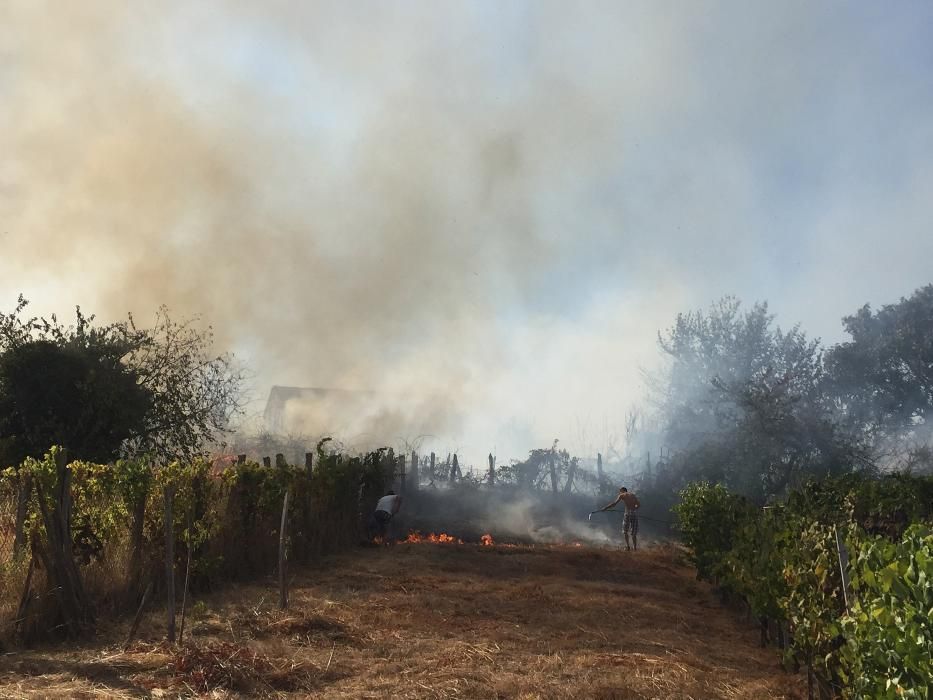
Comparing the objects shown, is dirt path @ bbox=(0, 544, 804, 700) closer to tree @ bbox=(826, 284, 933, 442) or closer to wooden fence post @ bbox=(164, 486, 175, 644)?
wooden fence post @ bbox=(164, 486, 175, 644)

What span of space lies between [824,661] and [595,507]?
24.4 metres

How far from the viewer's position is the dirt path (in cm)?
593

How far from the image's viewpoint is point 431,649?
7293 millimetres

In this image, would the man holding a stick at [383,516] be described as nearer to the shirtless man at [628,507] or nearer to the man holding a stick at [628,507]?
the man holding a stick at [628,507]

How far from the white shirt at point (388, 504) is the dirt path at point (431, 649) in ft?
16.3

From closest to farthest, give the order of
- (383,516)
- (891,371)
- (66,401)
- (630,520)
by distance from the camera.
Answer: (66,401), (383,516), (630,520), (891,371)

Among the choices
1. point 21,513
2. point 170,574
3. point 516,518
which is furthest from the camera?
point 516,518

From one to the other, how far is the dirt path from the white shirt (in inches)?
195

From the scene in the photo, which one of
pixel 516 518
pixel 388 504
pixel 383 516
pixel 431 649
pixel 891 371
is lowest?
pixel 431 649

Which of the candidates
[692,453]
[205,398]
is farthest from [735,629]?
[692,453]

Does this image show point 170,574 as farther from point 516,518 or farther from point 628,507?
point 516,518

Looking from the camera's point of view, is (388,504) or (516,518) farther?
(516,518)

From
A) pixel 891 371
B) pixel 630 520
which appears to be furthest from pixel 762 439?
pixel 891 371

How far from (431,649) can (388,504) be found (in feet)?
34.0
